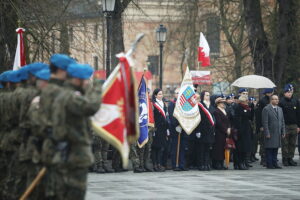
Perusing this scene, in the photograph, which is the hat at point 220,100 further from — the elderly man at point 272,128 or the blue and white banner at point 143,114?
the blue and white banner at point 143,114

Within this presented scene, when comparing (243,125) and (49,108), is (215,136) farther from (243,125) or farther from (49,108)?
(49,108)

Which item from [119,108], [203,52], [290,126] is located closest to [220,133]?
[290,126]

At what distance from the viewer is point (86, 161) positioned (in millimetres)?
10336

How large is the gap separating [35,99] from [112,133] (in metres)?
1.08

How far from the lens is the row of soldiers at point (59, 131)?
10234 millimetres

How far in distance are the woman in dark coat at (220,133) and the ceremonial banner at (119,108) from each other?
12480 millimetres

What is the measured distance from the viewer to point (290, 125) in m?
24.6

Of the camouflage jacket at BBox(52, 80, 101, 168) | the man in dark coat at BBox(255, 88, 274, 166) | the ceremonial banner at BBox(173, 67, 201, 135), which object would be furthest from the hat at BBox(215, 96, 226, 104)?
the camouflage jacket at BBox(52, 80, 101, 168)

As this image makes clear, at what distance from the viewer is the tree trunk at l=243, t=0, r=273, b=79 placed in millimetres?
31125

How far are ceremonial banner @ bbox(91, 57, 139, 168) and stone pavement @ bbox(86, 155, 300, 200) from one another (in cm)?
513

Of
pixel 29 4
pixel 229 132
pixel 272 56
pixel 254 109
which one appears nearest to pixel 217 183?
pixel 229 132

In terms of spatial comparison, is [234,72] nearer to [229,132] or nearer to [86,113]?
[229,132]

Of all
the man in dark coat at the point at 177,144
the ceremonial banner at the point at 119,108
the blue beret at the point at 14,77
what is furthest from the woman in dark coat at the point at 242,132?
the ceremonial banner at the point at 119,108

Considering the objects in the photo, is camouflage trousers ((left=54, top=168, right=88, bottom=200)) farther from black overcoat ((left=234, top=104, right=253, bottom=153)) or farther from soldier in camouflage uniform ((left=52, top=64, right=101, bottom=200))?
black overcoat ((left=234, top=104, right=253, bottom=153))
